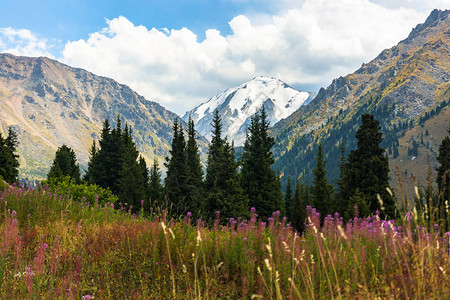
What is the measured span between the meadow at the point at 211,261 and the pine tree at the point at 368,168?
2883 centimetres

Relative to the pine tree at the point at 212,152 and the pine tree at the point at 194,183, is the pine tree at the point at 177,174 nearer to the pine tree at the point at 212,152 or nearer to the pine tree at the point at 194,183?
the pine tree at the point at 194,183

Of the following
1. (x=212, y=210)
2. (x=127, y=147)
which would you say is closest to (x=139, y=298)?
(x=212, y=210)

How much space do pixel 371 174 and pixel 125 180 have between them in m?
33.2

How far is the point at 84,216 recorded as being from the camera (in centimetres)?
762

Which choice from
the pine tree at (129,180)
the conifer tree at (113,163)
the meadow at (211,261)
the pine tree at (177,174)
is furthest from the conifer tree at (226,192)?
the conifer tree at (113,163)

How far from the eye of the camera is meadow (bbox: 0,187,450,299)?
3162 mm

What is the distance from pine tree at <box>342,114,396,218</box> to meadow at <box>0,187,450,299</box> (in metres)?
28.8

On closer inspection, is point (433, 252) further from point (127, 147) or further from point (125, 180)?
point (127, 147)

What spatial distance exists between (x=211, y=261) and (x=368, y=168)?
105 ft

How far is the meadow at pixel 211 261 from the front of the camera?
316cm

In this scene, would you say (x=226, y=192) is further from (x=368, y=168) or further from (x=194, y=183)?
(x=194, y=183)

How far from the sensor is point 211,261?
4.57 m

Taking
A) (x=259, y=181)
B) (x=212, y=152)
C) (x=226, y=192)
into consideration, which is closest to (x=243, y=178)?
(x=259, y=181)

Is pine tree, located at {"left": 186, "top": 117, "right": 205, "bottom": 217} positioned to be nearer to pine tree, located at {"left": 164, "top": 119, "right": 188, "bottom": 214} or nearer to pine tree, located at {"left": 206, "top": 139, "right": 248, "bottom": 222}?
pine tree, located at {"left": 164, "top": 119, "right": 188, "bottom": 214}
